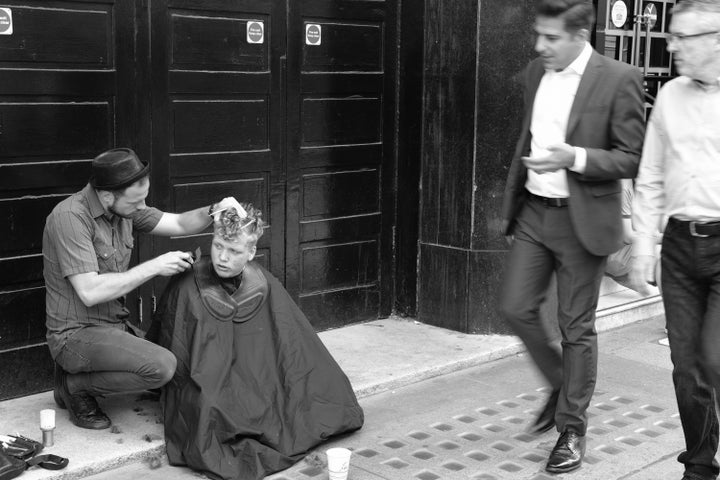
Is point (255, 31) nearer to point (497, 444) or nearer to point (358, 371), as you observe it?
point (358, 371)

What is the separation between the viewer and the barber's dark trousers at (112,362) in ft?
15.6

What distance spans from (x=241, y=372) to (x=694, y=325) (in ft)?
6.61

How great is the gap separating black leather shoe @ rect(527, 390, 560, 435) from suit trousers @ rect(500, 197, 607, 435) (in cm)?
17

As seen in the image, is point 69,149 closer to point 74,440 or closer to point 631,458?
point 74,440

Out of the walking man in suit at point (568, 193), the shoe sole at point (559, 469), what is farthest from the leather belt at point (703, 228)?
the shoe sole at point (559, 469)

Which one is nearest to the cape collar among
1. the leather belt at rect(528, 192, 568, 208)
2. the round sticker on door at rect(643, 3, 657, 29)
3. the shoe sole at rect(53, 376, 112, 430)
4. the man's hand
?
the shoe sole at rect(53, 376, 112, 430)

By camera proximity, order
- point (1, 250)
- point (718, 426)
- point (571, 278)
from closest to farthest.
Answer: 1. point (718, 426)
2. point (571, 278)
3. point (1, 250)

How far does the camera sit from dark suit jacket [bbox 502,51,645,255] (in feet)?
14.8

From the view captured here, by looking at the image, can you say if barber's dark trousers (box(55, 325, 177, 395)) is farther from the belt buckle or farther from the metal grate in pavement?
the belt buckle

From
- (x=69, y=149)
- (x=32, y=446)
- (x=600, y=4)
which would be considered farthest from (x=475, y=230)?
(x=32, y=446)

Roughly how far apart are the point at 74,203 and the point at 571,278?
2.28 meters

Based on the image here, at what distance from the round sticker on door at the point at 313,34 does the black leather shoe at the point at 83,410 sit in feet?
8.45

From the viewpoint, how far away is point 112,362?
15.8 feet

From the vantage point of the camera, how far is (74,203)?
193 inches
